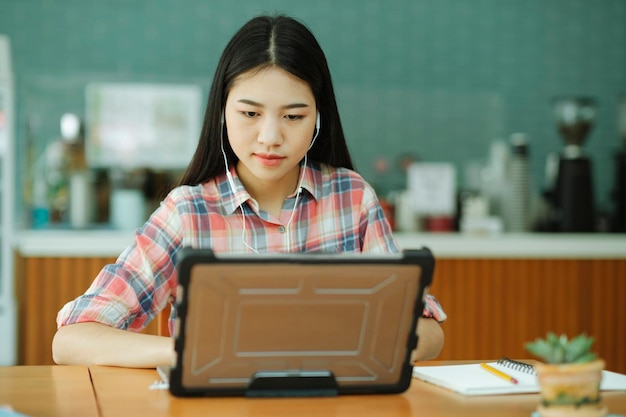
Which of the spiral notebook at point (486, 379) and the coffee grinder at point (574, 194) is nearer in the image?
the spiral notebook at point (486, 379)

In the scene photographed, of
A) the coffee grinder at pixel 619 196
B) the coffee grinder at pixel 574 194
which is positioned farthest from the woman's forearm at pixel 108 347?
the coffee grinder at pixel 619 196

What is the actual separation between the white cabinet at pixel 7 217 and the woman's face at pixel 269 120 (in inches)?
90.7

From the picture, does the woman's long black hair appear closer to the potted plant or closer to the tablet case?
the tablet case

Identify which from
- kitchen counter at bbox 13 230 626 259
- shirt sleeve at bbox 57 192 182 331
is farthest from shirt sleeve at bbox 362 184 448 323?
kitchen counter at bbox 13 230 626 259

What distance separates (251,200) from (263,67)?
0.31 meters

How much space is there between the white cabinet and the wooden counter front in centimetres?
7

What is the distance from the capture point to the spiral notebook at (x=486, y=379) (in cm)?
137

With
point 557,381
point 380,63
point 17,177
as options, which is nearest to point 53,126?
point 17,177

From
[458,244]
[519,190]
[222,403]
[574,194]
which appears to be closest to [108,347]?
[222,403]

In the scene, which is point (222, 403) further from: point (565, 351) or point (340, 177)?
point (340, 177)

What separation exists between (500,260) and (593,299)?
485 millimetres

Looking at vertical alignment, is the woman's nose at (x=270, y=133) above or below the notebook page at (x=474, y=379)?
above

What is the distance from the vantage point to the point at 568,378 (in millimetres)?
1095

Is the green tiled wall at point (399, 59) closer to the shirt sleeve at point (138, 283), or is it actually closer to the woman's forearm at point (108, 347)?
the shirt sleeve at point (138, 283)
